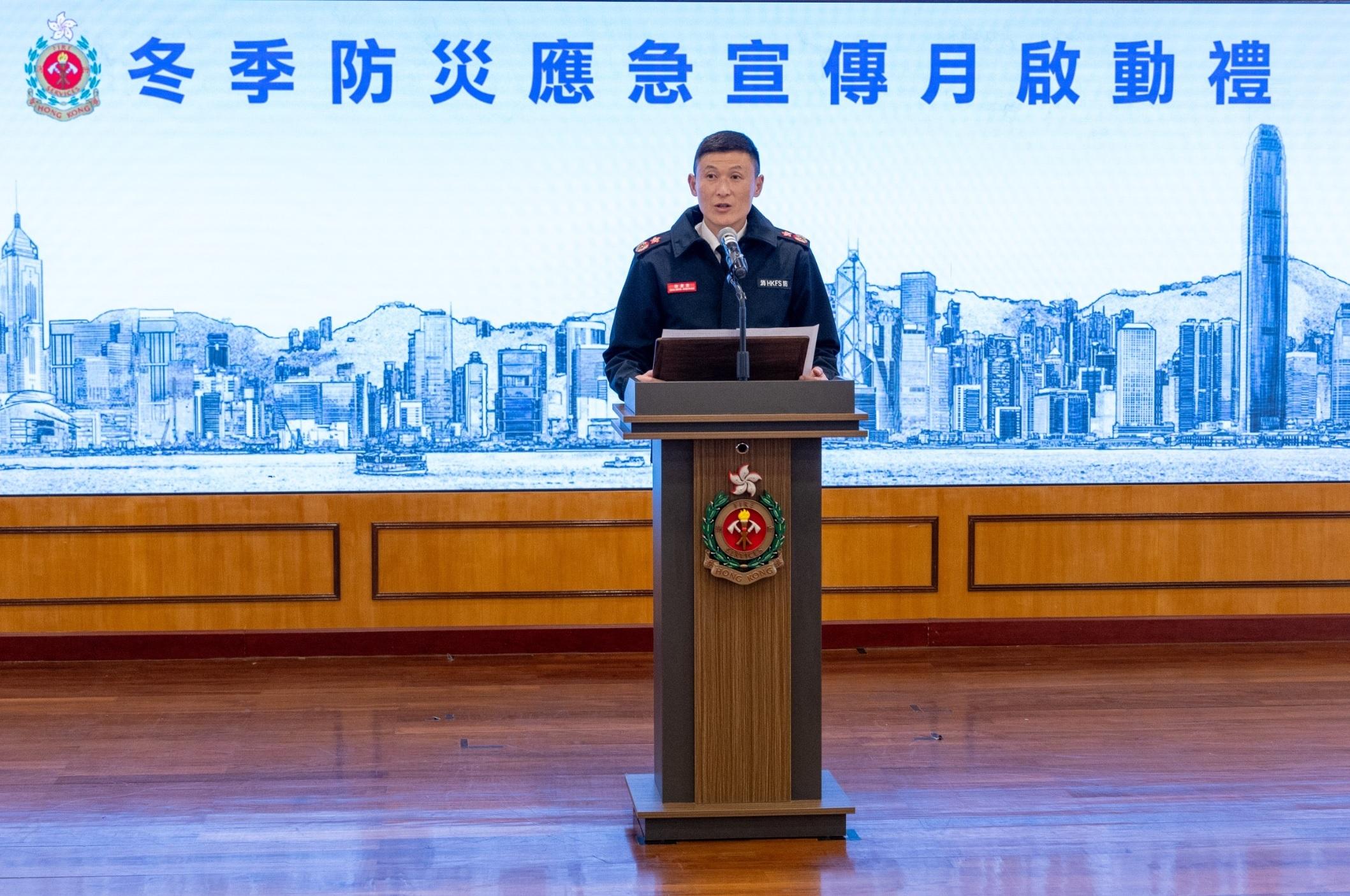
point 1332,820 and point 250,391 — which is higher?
point 250,391

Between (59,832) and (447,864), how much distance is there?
0.97 m

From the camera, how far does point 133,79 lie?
16.2ft

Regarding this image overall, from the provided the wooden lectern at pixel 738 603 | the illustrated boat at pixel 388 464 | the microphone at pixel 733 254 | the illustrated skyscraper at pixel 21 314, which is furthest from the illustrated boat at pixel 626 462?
the microphone at pixel 733 254

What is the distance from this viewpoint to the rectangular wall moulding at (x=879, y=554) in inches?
203

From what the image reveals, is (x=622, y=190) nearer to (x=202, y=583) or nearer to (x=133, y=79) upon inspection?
(x=133, y=79)

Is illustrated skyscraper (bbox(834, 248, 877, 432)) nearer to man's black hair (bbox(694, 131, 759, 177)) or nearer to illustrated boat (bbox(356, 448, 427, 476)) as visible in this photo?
illustrated boat (bbox(356, 448, 427, 476))

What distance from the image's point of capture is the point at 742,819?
3.11 meters

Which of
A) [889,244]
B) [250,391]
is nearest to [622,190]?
[889,244]

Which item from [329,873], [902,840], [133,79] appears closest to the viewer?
[329,873]

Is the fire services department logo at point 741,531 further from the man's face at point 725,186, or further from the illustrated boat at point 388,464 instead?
the illustrated boat at point 388,464

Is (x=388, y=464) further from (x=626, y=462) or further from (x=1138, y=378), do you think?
(x=1138, y=378)

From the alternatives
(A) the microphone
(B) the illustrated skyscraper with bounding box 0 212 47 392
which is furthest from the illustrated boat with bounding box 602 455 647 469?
(A) the microphone

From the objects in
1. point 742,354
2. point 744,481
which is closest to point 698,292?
point 742,354

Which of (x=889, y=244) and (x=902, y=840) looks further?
(x=889, y=244)
